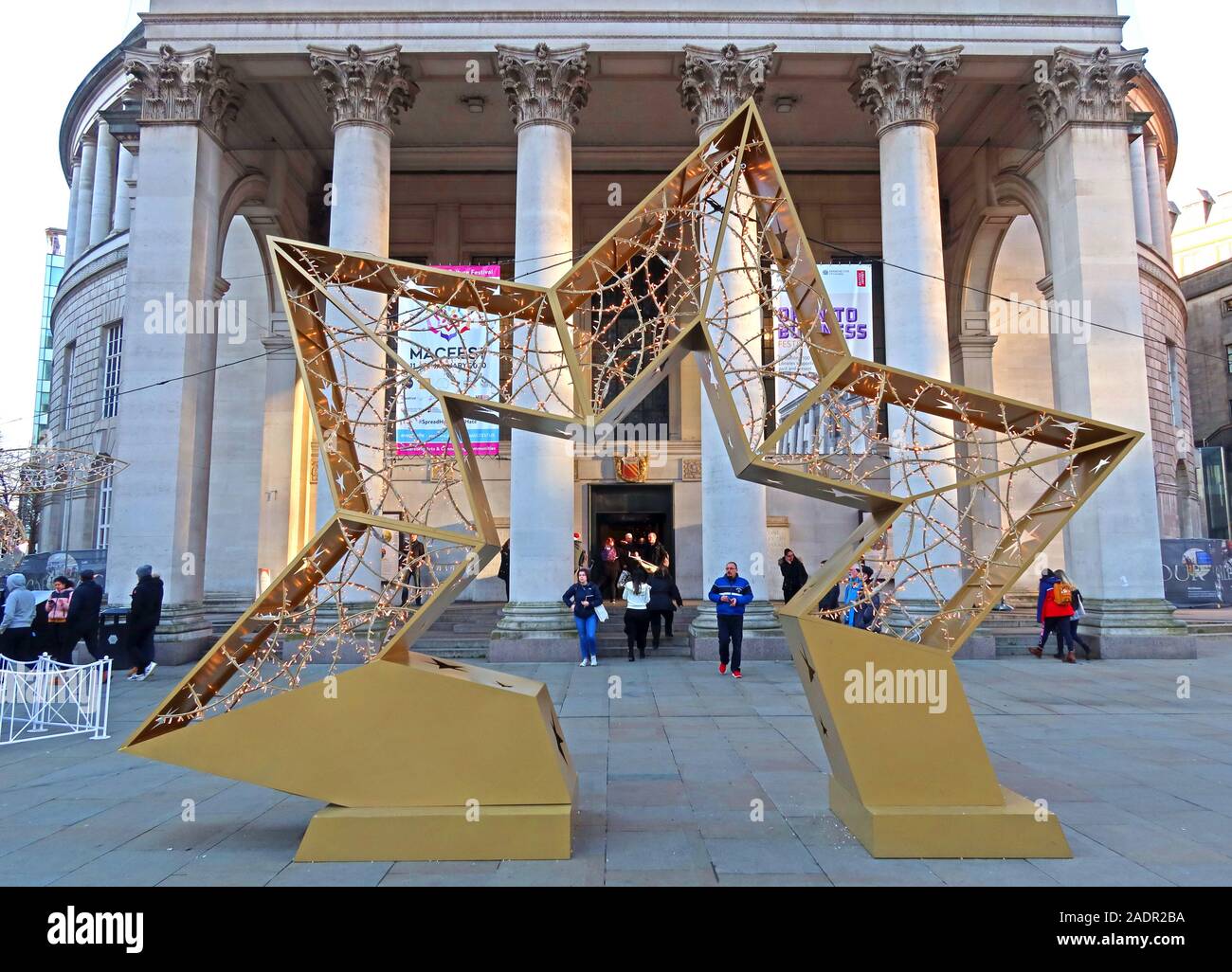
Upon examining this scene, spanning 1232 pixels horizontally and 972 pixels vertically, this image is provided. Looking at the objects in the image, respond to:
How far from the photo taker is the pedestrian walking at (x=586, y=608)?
52.5 ft

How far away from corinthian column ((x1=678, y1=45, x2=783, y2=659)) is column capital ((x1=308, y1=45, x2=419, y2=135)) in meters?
6.79

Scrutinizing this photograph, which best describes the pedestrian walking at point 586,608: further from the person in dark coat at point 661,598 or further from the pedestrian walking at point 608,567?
the pedestrian walking at point 608,567

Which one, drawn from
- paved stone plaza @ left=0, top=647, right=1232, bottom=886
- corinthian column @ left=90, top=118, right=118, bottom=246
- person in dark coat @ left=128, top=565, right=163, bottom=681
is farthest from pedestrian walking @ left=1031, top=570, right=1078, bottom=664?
corinthian column @ left=90, top=118, right=118, bottom=246

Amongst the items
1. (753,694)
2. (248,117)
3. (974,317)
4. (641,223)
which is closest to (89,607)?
(753,694)

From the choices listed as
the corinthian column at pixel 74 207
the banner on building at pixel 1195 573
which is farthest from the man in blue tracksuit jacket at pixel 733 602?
the corinthian column at pixel 74 207

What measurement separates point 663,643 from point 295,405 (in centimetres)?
1515

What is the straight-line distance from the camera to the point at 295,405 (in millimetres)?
26406

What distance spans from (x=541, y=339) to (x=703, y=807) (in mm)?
12507

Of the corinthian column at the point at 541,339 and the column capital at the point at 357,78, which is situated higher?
the column capital at the point at 357,78

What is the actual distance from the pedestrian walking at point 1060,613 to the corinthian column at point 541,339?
9769 millimetres

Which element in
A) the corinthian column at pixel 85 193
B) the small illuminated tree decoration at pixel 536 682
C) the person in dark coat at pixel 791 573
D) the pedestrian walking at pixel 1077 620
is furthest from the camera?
the corinthian column at pixel 85 193

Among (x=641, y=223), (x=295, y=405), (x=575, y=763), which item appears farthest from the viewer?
(x=295, y=405)

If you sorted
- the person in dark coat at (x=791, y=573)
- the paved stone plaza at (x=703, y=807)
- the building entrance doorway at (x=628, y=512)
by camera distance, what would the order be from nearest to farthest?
the paved stone plaza at (x=703, y=807)
the person in dark coat at (x=791, y=573)
the building entrance doorway at (x=628, y=512)
